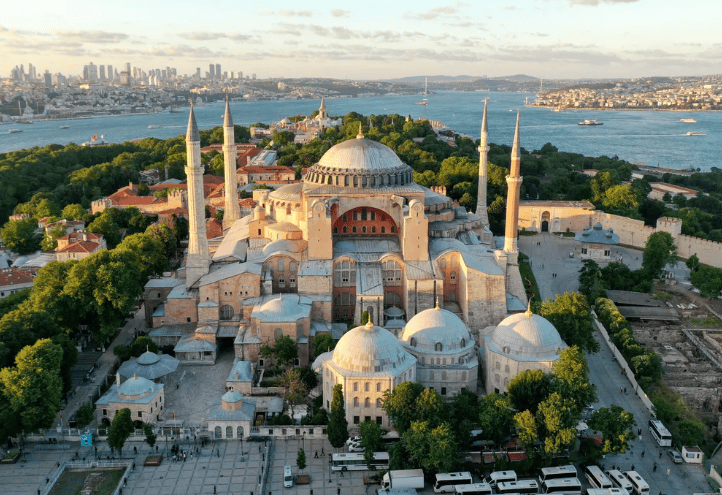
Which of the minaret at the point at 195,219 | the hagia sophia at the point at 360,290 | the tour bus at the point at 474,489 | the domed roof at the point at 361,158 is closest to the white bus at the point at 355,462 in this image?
the hagia sophia at the point at 360,290

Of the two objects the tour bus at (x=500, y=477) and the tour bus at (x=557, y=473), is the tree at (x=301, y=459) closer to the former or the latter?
the tour bus at (x=500, y=477)

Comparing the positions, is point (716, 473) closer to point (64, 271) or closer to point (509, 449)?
point (509, 449)

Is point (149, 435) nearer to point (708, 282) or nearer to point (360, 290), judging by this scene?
point (360, 290)

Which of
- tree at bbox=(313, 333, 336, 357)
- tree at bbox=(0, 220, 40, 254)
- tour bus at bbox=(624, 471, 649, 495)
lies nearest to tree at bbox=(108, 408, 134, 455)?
tree at bbox=(313, 333, 336, 357)

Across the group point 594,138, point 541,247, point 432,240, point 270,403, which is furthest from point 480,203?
point 594,138

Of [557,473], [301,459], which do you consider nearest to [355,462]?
[301,459]

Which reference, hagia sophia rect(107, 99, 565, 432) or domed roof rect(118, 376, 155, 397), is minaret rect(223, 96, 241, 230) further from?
domed roof rect(118, 376, 155, 397)

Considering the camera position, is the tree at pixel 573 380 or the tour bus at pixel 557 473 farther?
the tree at pixel 573 380
